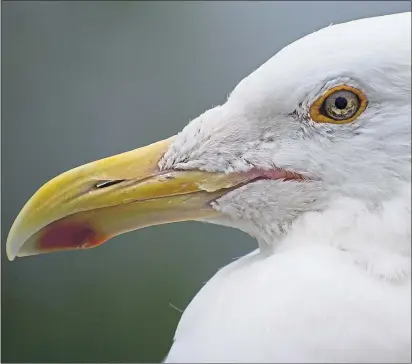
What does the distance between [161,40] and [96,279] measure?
0.83 meters

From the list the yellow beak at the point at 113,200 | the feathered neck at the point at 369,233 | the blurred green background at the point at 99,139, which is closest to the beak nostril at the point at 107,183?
the yellow beak at the point at 113,200

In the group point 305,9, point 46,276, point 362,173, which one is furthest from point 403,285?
point 46,276

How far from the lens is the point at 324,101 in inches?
21.3

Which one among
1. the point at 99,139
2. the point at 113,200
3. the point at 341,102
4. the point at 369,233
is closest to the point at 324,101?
the point at 341,102

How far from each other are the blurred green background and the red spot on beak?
131cm

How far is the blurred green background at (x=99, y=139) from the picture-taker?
1.96 metres

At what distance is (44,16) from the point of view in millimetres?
2012

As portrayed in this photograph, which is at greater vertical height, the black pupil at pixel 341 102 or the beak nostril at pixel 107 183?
the black pupil at pixel 341 102

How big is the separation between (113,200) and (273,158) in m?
0.17

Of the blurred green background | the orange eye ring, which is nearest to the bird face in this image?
the orange eye ring

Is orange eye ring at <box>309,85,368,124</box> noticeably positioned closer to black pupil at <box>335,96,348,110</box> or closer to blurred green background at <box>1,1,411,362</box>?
black pupil at <box>335,96,348,110</box>

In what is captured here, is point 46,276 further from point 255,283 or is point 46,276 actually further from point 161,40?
point 255,283

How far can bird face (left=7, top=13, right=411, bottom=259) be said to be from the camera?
0.52 meters

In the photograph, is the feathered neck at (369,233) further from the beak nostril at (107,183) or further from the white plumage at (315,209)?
the beak nostril at (107,183)
